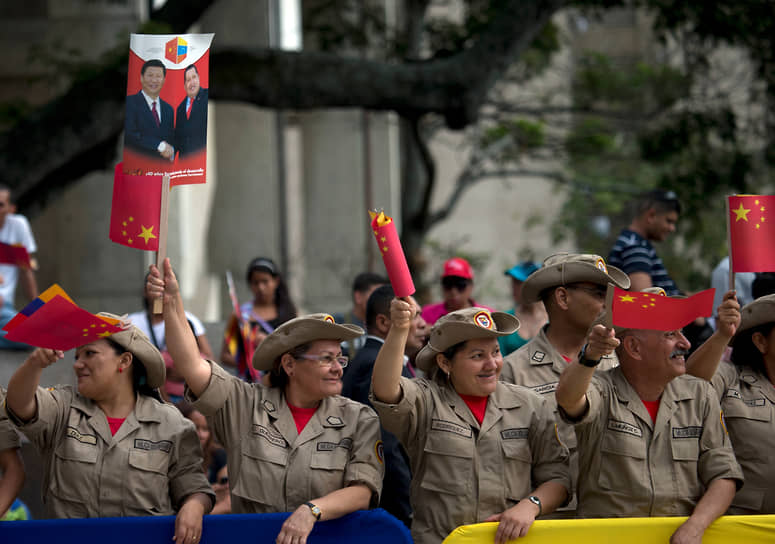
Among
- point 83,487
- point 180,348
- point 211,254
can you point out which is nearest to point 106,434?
point 83,487

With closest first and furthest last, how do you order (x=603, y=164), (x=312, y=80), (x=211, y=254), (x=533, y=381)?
(x=533, y=381)
(x=312, y=80)
(x=211, y=254)
(x=603, y=164)

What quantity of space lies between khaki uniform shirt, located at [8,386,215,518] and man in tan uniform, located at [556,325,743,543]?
1713 millimetres

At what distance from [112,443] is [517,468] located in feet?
5.77

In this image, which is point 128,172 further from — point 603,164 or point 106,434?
point 603,164

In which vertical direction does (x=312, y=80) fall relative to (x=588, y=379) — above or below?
A: above

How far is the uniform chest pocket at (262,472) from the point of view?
169 inches

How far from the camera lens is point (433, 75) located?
980cm

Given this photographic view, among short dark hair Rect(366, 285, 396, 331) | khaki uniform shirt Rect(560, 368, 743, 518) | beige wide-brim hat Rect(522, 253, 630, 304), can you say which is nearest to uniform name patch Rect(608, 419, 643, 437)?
khaki uniform shirt Rect(560, 368, 743, 518)

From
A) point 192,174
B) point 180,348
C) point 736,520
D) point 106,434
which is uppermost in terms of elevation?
point 192,174

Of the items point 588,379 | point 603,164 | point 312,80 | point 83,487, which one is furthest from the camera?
point 603,164

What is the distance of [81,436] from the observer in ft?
14.2

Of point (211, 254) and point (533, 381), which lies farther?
point (211, 254)

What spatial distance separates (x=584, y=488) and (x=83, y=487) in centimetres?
216

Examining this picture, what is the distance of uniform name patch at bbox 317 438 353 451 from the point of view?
14.3 ft
